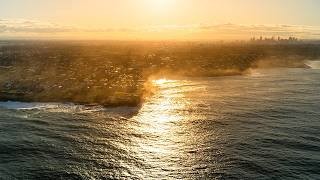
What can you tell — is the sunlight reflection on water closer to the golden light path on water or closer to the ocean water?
the golden light path on water

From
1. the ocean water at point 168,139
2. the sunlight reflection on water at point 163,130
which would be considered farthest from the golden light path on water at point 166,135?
the ocean water at point 168,139

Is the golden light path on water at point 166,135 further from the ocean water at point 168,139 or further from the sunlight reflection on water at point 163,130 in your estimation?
the ocean water at point 168,139

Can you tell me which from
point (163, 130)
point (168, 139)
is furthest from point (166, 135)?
point (163, 130)

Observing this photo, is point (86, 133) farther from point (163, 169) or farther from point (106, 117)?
point (163, 169)

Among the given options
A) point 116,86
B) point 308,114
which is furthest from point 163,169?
point 116,86

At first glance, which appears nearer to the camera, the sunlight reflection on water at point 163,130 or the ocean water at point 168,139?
the ocean water at point 168,139

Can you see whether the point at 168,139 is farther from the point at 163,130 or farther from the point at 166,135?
the point at 163,130
